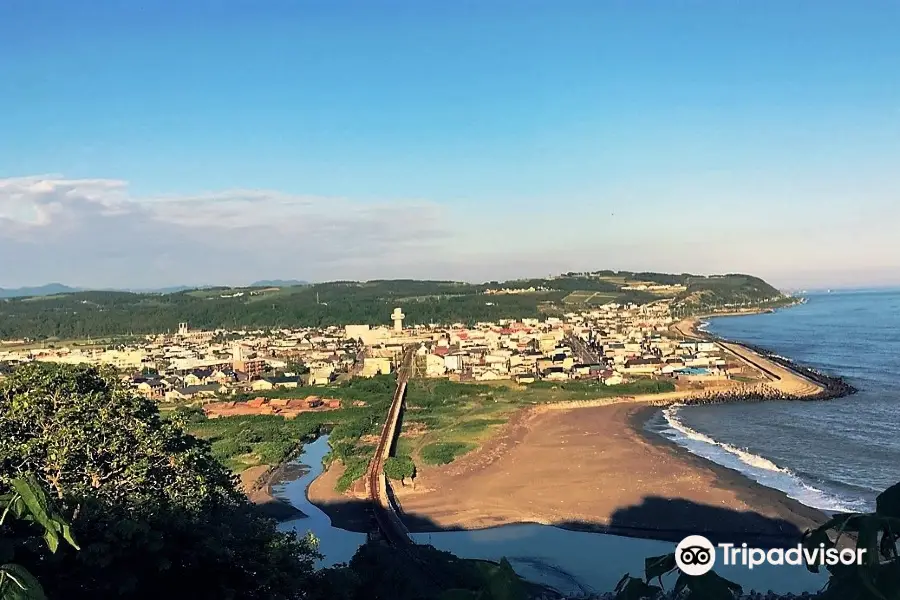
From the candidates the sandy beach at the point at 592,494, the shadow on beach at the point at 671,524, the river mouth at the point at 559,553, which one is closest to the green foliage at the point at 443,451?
the sandy beach at the point at 592,494

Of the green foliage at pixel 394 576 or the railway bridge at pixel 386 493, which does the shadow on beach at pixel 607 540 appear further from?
A: the green foliage at pixel 394 576

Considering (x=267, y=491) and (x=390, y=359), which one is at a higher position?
(x=390, y=359)

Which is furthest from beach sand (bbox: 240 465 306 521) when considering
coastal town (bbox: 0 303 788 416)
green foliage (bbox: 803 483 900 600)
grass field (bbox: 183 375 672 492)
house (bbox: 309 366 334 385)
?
house (bbox: 309 366 334 385)

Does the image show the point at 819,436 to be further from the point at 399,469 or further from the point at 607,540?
the point at 399,469

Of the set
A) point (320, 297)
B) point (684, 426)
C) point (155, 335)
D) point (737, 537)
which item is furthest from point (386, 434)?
point (320, 297)

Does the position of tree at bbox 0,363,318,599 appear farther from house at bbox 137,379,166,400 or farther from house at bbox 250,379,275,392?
house at bbox 137,379,166,400

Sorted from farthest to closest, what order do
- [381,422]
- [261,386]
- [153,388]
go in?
1. [261,386]
2. [153,388]
3. [381,422]

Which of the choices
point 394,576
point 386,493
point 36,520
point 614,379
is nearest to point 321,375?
point 614,379
